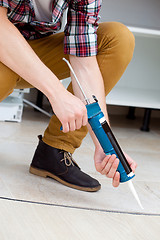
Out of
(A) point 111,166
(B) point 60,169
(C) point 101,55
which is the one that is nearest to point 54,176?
(B) point 60,169

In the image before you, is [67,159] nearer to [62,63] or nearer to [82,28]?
[62,63]

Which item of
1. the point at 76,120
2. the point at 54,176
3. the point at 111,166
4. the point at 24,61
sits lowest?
the point at 54,176

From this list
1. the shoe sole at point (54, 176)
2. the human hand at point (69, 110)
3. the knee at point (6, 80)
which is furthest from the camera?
the shoe sole at point (54, 176)

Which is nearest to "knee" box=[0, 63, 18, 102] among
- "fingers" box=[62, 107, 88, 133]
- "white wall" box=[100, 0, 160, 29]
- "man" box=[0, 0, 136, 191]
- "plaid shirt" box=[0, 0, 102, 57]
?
"man" box=[0, 0, 136, 191]

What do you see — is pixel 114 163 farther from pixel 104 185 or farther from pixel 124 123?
pixel 124 123

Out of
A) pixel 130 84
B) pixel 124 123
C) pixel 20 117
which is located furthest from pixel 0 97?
pixel 130 84

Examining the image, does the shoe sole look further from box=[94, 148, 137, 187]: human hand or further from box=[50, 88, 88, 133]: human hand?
box=[50, 88, 88, 133]: human hand

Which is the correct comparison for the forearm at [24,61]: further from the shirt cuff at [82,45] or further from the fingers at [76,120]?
the shirt cuff at [82,45]

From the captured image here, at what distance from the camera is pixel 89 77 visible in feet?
3.75

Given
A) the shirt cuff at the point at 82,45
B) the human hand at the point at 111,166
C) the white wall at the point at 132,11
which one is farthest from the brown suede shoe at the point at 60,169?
the white wall at the point at 132,11

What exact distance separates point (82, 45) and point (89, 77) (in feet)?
0.32

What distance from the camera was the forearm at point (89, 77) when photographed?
3.72 ft

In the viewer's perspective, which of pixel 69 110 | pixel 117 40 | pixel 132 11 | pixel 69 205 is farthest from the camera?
pixel 132 11

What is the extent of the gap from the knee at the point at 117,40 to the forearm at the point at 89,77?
103 mm
